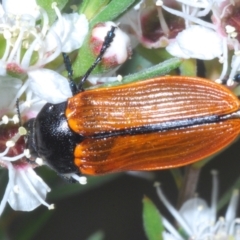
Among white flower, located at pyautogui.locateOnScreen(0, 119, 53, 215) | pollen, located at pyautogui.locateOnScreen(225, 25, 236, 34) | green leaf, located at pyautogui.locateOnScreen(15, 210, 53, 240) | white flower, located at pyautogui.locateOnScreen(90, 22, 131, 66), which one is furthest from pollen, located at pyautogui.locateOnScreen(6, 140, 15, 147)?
pollen, located at pyautogui.locateOnScreen(225, 25, 236, 34)

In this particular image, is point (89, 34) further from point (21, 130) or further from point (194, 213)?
point (194, 213)

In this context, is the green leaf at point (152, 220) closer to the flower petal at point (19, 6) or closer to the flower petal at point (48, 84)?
the flower petal at point (48, 84)

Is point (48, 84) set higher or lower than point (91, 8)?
lower

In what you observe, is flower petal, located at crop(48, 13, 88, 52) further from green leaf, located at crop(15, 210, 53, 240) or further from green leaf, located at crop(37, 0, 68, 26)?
green leaf, located at crop(15, 210, 53, 240)

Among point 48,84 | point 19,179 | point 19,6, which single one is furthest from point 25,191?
point 19,6

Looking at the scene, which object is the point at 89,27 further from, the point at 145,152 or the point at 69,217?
the point at 69,217

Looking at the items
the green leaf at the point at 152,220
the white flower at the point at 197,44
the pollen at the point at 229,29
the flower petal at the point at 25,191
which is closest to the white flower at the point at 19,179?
the flower petal at the point at 25,191
